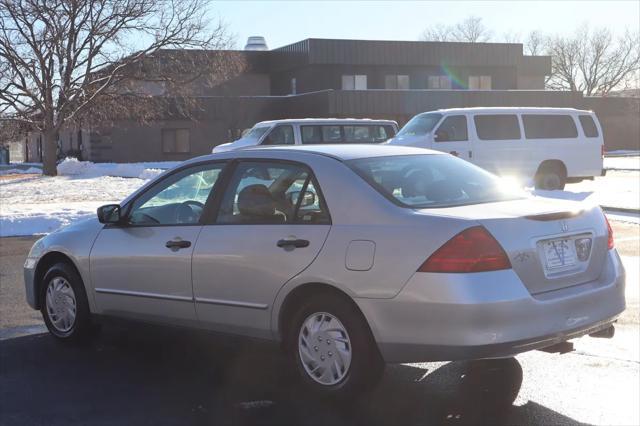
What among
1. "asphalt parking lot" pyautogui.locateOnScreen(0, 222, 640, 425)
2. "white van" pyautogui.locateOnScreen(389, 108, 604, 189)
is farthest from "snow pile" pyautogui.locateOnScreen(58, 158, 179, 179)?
"asphalt parking lot" pyautogui.locateOnScreen(0, 222, 640, 425)

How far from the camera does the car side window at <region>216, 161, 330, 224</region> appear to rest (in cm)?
550

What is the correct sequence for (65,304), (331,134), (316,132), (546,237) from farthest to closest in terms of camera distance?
(331,134) < (316,132) < (65,304) < (546,237)

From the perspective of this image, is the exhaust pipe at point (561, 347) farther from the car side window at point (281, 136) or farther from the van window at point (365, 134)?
the van window at point (365, 134)

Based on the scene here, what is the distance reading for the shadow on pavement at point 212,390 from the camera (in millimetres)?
4992

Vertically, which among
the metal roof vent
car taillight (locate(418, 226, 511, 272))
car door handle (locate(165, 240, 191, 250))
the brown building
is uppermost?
the metal roof vent

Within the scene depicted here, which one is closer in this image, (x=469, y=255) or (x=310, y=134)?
(x=469, y=255)

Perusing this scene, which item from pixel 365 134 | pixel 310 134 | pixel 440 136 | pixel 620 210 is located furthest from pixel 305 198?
pixel 365 134

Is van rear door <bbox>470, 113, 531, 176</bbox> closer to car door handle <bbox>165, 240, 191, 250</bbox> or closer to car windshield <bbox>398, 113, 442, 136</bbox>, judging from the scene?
car windshield <bbox>398, 113, 442, 136</bbox>

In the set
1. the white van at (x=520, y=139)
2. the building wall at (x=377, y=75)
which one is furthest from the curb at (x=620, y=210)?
the building wall at (x=377, y=75)

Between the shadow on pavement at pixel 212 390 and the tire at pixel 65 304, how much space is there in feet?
0.50

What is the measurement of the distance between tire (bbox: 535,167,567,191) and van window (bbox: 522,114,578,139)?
88cm

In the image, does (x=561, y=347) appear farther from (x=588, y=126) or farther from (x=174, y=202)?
(x=588, y=126)

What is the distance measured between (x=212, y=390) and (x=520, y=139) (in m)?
16.9

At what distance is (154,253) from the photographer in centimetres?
620
